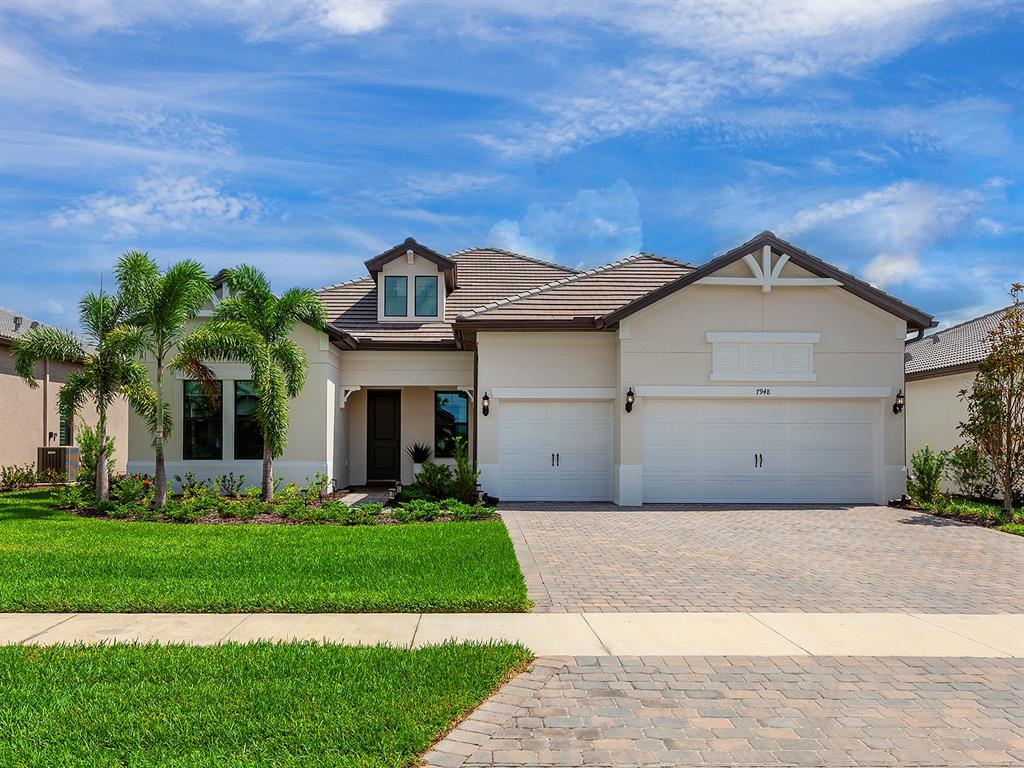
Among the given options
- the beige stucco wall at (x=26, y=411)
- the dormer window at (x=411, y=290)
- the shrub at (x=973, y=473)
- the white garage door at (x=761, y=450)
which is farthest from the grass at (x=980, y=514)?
the beige stucco wall at (x=26, y=411)

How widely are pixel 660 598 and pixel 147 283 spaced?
40.6 feet

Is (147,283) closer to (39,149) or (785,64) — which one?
(39,149)

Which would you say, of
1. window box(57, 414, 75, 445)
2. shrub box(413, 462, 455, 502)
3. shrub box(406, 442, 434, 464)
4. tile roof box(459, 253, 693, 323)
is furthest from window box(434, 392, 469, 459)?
window box(57, 414, 75, 445)

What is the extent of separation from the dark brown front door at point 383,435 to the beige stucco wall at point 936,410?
1425cm

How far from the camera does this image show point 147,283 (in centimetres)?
1548

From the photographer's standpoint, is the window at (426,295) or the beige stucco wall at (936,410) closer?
the window at (426,295)

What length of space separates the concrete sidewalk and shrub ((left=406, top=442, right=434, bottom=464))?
13063 millimetres

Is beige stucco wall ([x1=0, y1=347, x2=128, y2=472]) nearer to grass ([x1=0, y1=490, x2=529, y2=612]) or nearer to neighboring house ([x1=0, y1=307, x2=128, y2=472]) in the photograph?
neighboring house ([x1=0, y1=307, x2=128, y2=472])

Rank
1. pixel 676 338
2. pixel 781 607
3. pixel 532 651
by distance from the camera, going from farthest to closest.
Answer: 1. pixel 676 338
2. pixel 781 607
3. pixel 532 651

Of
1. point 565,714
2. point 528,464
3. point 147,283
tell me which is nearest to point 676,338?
point 528,464

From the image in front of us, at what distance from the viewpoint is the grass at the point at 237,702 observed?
14.3 ft

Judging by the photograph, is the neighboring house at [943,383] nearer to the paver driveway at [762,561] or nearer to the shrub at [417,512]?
the paver driveway at [762,561]

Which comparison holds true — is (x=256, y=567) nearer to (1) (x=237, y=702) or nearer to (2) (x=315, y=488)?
(1) (x=237, y=702)

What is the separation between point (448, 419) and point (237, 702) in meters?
16.1
